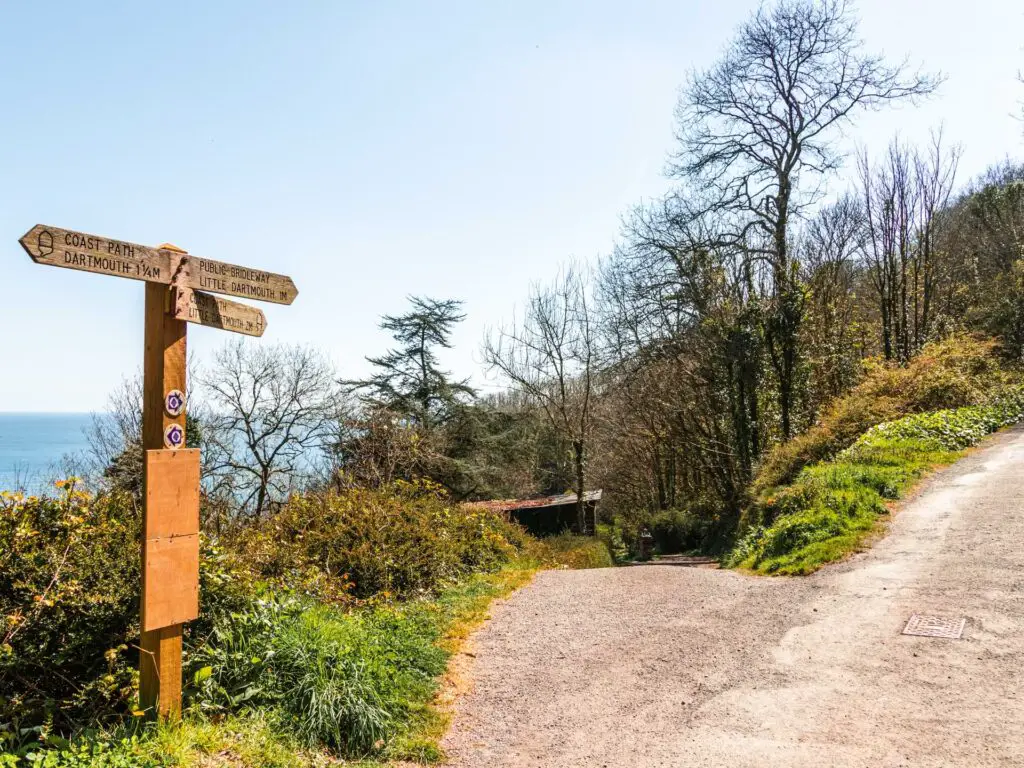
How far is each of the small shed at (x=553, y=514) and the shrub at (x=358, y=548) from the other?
48.4 feet

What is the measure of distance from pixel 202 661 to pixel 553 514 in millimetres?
22509

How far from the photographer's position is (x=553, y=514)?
26.2 meters

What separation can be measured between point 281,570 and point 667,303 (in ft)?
56.3

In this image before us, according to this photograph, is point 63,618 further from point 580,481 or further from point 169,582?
point 580,481

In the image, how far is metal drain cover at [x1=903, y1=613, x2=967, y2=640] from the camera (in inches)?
216

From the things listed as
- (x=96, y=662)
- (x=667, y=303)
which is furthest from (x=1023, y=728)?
(x=667, y=303)

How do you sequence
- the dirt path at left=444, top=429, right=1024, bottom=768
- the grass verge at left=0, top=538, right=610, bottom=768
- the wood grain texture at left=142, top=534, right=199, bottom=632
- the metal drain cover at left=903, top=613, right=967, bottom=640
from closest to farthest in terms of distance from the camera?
the grass verge at left=0, top=538, right=610, bottom=768 → the wood grain texture at left=142, top=534, right=199, bottom=632 → the dirt path at left=444, top=429, right=1024, bottom=768 → the metal drain cover at left=903, top=613, right=967, bottom=640

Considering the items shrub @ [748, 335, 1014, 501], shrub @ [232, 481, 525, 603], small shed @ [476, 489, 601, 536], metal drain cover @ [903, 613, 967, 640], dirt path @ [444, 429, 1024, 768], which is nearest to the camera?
dirt path @ [444, 429, 1024, 768]

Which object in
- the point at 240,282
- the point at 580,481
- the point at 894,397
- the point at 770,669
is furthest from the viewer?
the point at 580,481

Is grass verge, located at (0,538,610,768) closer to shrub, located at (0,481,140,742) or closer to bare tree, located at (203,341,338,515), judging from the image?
shrub, located at (0,481,140,742)

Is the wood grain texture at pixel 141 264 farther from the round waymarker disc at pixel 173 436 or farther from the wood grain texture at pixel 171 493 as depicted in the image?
the wood grain texture at pixel 171 493

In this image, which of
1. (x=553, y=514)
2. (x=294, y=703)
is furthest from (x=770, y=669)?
(x=553, y=514)

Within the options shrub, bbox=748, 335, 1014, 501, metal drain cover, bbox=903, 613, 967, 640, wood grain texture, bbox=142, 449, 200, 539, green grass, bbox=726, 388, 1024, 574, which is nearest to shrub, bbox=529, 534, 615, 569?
green grass, bbox=726, 388, 1024, 574

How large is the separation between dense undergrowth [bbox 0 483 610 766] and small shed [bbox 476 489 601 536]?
1882cm
